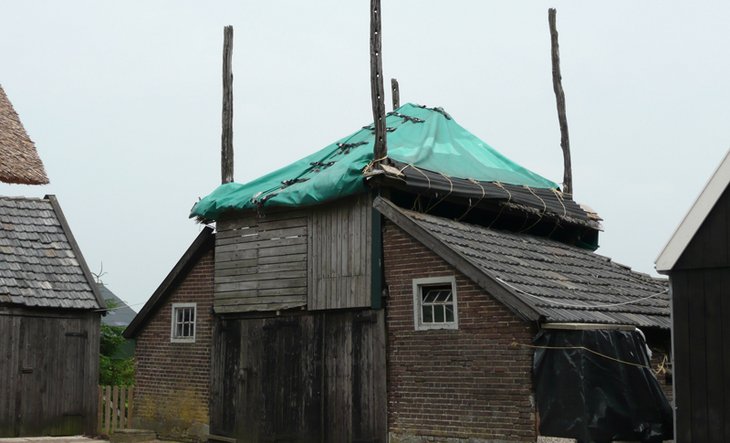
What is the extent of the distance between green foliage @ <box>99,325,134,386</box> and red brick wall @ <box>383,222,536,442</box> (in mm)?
14337

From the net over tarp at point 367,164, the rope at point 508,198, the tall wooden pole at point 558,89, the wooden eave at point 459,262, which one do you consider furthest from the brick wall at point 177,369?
the tall wooden pole at point 558,89

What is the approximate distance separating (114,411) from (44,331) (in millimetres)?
2384

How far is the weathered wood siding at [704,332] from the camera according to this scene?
1057 centimetres

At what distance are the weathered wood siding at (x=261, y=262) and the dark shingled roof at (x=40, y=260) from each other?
3542 mm

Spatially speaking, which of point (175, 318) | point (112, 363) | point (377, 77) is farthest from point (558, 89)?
point (112, 363)

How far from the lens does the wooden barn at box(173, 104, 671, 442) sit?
1313 cm

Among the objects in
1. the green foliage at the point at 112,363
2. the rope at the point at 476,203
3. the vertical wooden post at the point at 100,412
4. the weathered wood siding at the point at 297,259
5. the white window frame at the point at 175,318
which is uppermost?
the rope at the point at 476,203

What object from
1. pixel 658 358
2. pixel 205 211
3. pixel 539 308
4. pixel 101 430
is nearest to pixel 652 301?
pixel 658 358

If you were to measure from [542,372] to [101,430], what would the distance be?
1101 centimetres

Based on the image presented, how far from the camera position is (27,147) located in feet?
72.0

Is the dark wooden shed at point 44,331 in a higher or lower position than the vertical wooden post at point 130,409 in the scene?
higher

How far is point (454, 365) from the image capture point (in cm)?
1405

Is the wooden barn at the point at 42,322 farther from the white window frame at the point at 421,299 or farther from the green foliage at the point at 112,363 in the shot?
the white window frame at the point at 421,299

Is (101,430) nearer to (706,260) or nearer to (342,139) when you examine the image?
(342,139)
